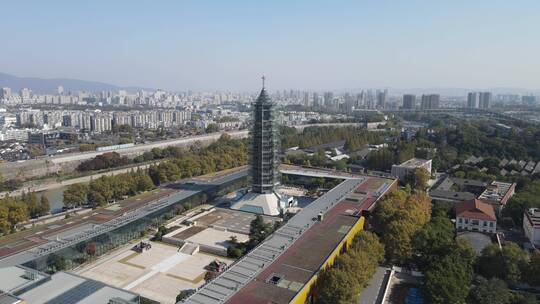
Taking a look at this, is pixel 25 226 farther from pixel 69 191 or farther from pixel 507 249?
pixel 507 249

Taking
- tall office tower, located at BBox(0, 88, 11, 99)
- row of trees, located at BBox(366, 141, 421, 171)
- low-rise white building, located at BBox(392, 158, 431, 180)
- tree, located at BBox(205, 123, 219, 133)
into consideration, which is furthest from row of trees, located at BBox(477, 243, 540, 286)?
tall office tower, located at BBox(0, 88, 11, 99)

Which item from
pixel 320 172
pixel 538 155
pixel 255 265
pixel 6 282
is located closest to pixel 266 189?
pixel 320 172

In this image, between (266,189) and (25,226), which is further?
(266,189)

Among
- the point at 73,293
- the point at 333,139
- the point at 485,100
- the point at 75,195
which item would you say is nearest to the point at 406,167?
the point at 333,139

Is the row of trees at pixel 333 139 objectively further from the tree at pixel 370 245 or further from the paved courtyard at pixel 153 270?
the tree at pixel 370 245

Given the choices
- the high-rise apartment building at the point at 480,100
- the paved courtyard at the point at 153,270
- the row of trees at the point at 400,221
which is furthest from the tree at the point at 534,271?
the high-rise apartment building at the point at 480,100

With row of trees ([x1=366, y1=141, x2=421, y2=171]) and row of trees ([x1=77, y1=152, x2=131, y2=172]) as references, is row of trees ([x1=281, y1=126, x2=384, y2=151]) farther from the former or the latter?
row of trees ([x1=77, y1=152, x2=131, y2=172])
